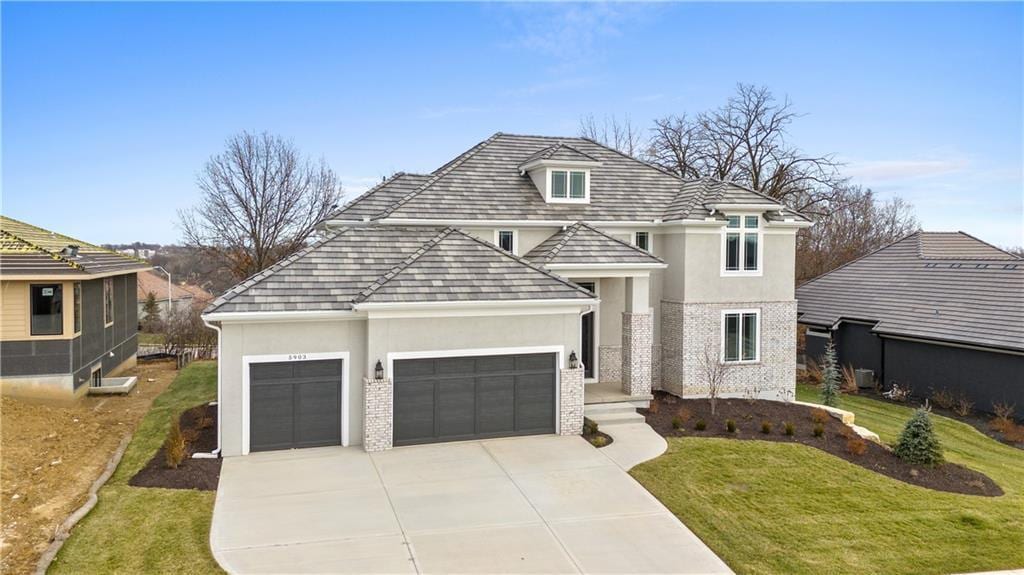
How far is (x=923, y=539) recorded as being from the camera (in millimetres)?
9586

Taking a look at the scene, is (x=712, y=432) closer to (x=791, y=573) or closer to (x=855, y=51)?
(x=791, y=573)

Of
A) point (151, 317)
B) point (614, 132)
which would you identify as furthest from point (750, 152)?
point (151, 317)

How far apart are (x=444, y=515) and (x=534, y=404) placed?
4.66m

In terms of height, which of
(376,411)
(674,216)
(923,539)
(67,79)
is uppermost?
(67,79)

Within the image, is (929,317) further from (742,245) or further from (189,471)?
(189,471)

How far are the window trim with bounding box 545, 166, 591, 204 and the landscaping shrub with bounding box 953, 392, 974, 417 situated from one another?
1353 cm

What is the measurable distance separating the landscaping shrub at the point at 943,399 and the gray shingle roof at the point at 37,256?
85.6 feet

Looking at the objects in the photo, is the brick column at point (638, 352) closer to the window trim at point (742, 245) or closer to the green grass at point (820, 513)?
the green grass at point (820, 513)

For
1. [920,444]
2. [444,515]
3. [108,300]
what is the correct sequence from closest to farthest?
[444,515] < [920,444] < [108,300]

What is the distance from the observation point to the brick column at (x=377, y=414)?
42.0 feet

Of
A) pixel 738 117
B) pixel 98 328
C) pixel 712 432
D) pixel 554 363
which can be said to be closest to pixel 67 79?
pixel 98 328

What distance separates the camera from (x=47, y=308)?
16938 millimetres

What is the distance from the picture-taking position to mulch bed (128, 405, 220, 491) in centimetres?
1089

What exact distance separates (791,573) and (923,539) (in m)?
2.77
